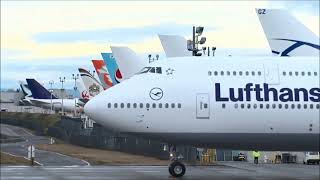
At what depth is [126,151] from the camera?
43781mm

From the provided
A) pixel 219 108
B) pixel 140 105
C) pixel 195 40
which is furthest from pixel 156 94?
pixel 195 40

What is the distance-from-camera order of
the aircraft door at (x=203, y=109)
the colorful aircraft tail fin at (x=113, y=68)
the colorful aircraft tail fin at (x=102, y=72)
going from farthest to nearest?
the colorful aircraft tail fin at (x=102, y=72) < the colorful aircraft tail fin at (x=113, y=68) < the aircraft door at (x=203, y=109)

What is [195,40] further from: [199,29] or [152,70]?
[152,70]

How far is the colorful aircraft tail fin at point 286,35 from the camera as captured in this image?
84.4 ft

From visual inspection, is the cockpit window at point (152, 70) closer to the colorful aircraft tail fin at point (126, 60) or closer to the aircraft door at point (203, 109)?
the aircraft door at point (203, 109)

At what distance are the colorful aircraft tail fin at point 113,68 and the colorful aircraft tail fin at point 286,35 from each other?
89.2ft

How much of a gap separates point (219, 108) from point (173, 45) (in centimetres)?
2329

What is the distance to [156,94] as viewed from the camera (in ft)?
68.9

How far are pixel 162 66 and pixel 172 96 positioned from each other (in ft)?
4.77

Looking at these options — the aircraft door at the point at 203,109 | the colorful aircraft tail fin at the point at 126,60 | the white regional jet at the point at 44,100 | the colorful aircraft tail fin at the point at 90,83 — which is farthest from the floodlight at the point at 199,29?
the white regional jet at the point at 44,100

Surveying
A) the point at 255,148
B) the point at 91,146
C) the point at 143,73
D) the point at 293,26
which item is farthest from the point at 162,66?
the point at 91,146

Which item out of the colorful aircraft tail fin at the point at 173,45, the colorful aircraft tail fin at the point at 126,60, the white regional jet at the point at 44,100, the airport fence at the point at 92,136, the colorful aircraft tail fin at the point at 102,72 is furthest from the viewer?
the white regional jet at the point at 44,100

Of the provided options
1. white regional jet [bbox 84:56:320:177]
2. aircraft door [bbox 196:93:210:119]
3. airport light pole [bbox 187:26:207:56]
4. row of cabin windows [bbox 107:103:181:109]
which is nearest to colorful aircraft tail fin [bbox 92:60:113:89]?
airport light pole [bbox 187:26:207:56]

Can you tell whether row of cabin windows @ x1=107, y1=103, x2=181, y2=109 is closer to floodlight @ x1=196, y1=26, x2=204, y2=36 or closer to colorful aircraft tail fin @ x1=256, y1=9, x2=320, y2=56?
colorful aircraft tail fin @ x1=256, y1=9, x2=320, y2=56
